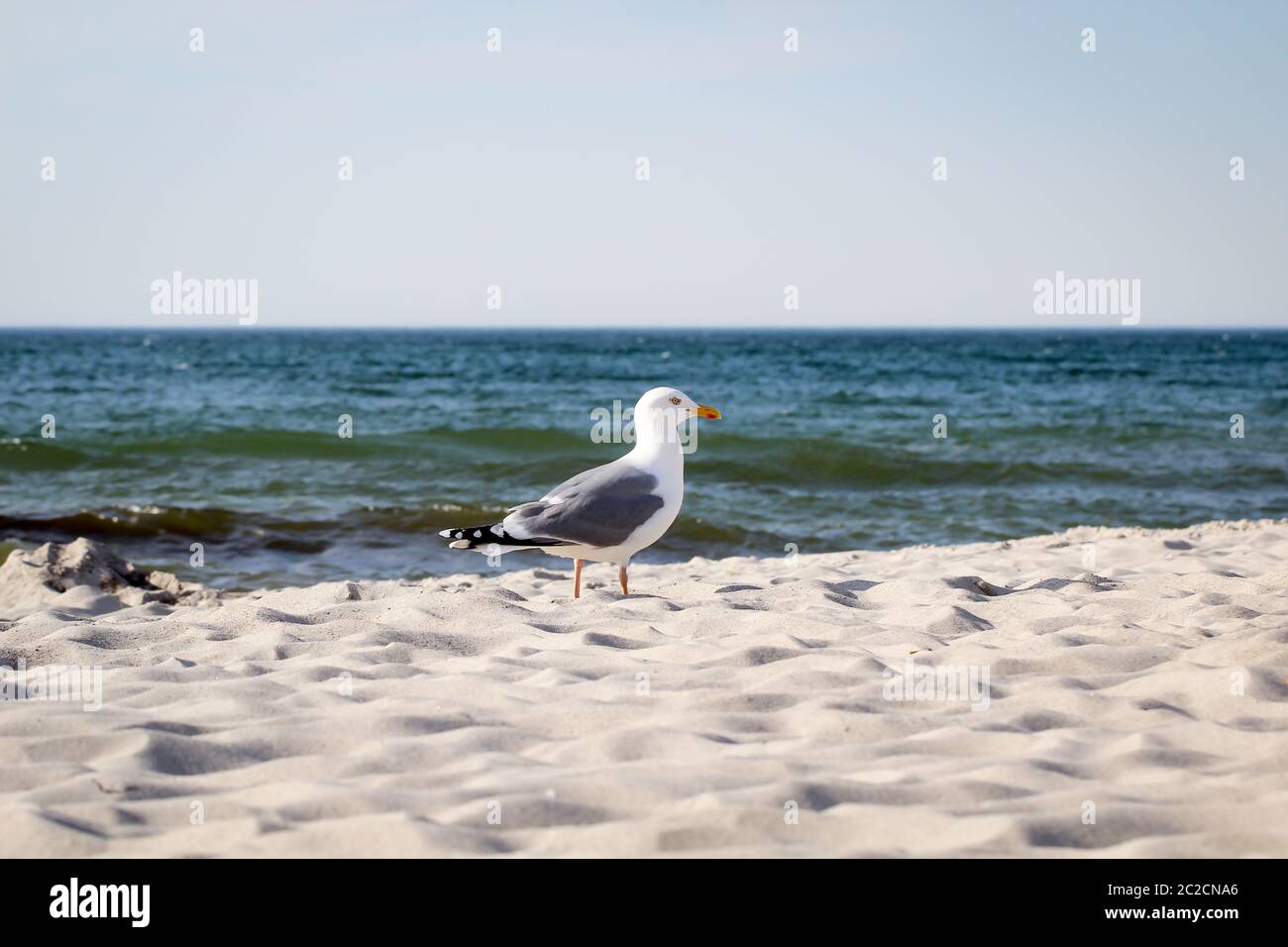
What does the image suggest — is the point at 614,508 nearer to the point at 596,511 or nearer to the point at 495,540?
the point at 596,511

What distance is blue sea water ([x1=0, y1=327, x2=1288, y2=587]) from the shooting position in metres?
9.54

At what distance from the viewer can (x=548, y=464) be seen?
13789 millimetres

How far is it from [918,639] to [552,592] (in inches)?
87.9

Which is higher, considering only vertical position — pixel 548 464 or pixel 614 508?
pixel 614 508

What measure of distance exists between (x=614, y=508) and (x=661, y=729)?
2149 mm

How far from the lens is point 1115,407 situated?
21.4 meters

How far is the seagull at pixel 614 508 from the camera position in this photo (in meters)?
5.11

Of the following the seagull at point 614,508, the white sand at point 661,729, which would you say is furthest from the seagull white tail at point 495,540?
the white sand at point 661,729

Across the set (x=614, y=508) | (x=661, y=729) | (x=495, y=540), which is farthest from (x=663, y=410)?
(x=661, y=729)

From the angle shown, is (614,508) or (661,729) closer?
(661,729)

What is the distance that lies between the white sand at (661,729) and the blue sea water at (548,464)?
3.92 meters

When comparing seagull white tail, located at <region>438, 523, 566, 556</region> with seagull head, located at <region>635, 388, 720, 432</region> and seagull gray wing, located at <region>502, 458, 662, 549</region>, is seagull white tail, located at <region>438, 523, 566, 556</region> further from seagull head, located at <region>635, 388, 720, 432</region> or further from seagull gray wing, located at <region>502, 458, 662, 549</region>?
seagull head, located at <region>635, 388, 720, 432</region>
